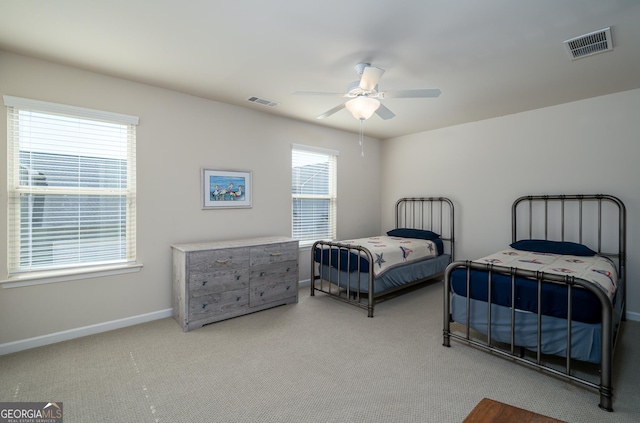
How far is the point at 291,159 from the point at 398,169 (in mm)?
2276

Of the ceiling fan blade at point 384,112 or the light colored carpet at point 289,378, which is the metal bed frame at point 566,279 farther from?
the ceiling fan blade at point 384,112

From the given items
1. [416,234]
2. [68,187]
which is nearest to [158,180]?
[68,187]

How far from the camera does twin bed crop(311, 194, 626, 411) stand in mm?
2197

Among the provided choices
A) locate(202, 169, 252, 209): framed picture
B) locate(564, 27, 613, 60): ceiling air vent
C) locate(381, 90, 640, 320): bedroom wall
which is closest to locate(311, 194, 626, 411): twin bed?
locate(381, 90, 640, 320): bedroom wall

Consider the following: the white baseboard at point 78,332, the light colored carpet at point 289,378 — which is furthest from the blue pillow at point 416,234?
the white baseboard at point 78,332

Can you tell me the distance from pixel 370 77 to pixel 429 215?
3.48 m

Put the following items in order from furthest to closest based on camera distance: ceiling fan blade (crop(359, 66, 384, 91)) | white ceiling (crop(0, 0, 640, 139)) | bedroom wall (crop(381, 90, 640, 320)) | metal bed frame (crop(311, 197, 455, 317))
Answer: metal bed frame (crop(311, 197, 455, 317))
bedroom wall (crop(381, 90, 640, 320))
ceiling fan blade (crop(359, 66, 384, 91))
white ceiling (crop(0, 0, 640, 139))

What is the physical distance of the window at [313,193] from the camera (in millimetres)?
4871

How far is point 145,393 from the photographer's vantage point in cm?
215

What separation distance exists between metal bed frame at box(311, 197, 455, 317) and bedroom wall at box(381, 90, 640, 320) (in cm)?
15

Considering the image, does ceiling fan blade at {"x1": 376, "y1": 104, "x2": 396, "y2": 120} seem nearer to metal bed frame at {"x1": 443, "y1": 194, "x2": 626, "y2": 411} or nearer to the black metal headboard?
metal bed frame at {"x1": 443, "y1": 194, "x2": 626, "y2": 411}

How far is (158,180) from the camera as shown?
11.4 feet

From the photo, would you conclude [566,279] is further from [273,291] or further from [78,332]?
[78,332]

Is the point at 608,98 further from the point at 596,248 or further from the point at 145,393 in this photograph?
the point at 145,393
